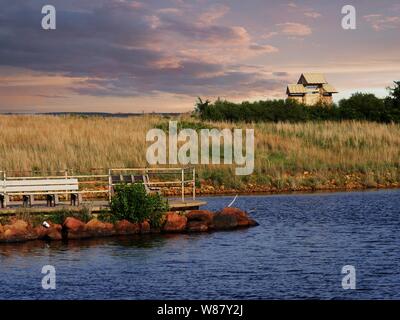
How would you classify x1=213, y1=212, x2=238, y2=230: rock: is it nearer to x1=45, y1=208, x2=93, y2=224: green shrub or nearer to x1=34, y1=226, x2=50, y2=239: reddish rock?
x1=45, y1=208, x2=93, y2=224: green shrub

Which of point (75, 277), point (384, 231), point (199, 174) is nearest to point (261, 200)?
point (199, 174)

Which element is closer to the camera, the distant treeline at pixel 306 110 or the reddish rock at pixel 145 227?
the reddish rock at pixel 145 227

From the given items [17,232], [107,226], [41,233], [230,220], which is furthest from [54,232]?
[230,220]

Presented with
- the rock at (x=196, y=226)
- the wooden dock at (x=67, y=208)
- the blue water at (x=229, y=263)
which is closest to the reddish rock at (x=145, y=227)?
the blue water at (x=229, y=263)

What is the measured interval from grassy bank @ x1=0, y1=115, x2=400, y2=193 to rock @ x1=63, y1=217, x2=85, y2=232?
1657 centimetres

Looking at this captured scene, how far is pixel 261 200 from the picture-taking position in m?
42.4

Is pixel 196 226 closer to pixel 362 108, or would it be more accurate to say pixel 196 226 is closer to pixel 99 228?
pixel 99 228

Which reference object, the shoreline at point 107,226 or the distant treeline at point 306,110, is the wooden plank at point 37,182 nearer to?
the shoreline at point 107,226

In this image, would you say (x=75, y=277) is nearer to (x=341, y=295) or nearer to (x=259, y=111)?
(x=341, y=295)

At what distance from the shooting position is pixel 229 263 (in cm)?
2488

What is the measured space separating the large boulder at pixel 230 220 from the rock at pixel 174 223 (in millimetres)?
1297

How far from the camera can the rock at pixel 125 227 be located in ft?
100

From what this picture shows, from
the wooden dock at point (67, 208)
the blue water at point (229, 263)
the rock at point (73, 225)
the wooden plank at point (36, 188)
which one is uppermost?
the wooden plank at point (36, 188)

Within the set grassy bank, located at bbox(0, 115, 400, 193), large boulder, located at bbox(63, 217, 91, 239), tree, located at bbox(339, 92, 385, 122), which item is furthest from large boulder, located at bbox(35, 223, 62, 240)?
tree, located at bbox(339, 92, 385, 122)
